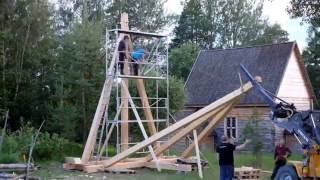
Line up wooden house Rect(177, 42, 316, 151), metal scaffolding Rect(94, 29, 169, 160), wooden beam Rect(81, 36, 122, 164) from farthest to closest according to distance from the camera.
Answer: wooden house Rect(177, 42, 316, 151) → metal scaffolding Rect(94, 29, 169, 160) → wooden beam Rect(81, 36, 122, 164)

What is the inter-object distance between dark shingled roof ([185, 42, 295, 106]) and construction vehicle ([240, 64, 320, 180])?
21.2 metres

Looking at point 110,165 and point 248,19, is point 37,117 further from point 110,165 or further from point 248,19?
point 248,19

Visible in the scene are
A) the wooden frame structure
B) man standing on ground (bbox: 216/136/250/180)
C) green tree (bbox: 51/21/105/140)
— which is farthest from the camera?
green tree (bbox: 51/21/105/140)

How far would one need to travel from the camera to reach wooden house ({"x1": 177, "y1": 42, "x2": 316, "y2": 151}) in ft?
121

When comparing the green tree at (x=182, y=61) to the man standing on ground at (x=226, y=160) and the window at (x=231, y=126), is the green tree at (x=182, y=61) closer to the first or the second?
the window at (x=231, y=126)

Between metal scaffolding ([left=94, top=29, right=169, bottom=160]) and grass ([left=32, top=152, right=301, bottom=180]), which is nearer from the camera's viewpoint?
grass ([left=32, top=152, right=301, bottom=180])

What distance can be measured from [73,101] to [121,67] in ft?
25.2

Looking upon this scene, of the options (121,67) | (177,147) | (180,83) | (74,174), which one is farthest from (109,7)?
(74,174)

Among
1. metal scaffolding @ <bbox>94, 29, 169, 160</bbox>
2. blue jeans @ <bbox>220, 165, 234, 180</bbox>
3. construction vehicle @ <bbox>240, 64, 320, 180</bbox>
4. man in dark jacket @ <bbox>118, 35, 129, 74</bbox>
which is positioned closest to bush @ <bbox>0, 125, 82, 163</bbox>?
metal scaffolding @ <bbox>94, 29, 169, 160</bbox>

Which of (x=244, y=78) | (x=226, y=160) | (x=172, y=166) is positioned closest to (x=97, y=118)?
(x=172, y=166)

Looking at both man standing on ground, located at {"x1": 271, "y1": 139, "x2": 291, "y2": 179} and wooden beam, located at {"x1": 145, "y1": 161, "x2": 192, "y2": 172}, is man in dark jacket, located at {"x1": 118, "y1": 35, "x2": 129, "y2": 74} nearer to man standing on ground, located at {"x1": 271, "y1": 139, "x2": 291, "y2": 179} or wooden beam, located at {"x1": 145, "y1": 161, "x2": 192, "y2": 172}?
wooden beam, located at {"x1": 145, "y1": 161, "x2": 192, "y2": 172}

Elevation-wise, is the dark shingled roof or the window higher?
the dark shingled roof

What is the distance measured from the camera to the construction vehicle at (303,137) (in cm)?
1406

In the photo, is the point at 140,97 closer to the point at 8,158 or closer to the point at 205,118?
the point at 205,118
